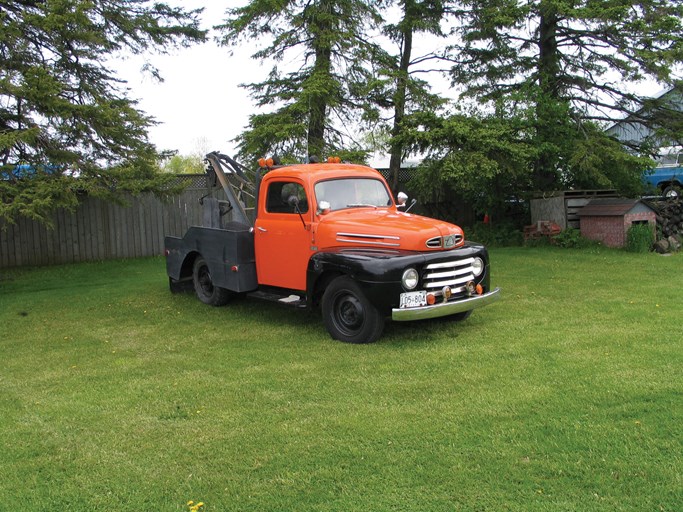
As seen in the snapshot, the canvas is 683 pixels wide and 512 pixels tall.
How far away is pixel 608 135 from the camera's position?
14875mm

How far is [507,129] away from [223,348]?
363 inches

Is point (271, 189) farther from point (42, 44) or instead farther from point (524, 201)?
point (524, 201)

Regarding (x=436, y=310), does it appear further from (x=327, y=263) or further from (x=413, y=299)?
(x=327, y=263)

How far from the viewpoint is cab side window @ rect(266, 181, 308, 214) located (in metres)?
7.54

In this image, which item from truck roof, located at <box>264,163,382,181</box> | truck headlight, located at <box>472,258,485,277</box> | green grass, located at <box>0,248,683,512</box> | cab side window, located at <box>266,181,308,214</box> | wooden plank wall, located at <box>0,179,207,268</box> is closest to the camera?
green grass, located at <box>0,248,683,512</box>

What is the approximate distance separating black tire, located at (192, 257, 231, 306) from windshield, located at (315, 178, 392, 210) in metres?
2.39

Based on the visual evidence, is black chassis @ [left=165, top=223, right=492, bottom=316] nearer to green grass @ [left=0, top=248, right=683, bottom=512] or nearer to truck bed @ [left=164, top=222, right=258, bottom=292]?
truck bed @ [left=164, top=222, right=258, bottom=292]

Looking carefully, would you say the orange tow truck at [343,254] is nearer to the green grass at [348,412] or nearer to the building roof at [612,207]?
the green grass at [348,412]

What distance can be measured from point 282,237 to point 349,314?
144 cm

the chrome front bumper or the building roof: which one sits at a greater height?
the building roof

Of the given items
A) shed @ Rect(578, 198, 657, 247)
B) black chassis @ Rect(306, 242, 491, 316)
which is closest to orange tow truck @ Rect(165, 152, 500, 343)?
black chassis @ Rect(306, 242, 491, 316)

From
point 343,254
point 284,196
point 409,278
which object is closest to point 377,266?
point 409,278

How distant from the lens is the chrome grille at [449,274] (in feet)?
21.7

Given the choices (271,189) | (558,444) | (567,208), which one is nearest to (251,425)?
(558,444)
